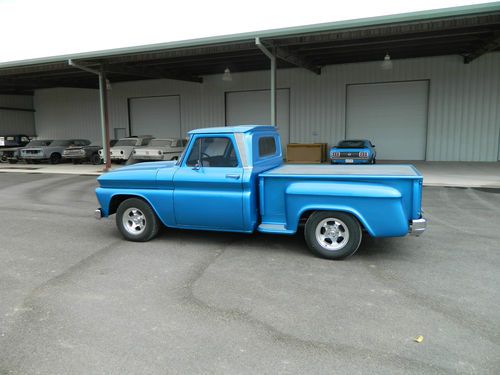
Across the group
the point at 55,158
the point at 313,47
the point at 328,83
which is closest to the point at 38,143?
the point at 55,158

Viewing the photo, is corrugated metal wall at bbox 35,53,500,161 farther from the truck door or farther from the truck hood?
the truck door

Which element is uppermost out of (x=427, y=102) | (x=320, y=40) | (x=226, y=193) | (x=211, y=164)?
(x=320, y=40)

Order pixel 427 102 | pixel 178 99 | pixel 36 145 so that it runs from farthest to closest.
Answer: pixel 178 99
pixel 36 145
pixel 427 102

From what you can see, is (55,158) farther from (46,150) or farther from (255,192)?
(255,192)

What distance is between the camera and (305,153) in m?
19.8

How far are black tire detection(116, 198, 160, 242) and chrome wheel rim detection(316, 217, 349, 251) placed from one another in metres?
2.57

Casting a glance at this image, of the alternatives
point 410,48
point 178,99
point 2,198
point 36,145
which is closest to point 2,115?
point 36,145

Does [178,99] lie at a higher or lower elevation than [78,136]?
higher

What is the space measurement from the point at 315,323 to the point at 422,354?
909mm

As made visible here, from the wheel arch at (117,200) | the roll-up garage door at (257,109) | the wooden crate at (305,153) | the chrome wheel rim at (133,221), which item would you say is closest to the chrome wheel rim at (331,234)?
the wheel arch at (117,200)

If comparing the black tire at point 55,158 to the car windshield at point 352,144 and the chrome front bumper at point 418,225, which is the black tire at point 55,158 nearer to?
the car windshield at point 352,144

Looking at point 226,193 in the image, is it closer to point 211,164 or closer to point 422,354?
point 211,164

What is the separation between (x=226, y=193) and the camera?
566cm

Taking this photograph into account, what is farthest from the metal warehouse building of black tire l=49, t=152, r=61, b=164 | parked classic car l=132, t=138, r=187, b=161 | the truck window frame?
the truck window frame
